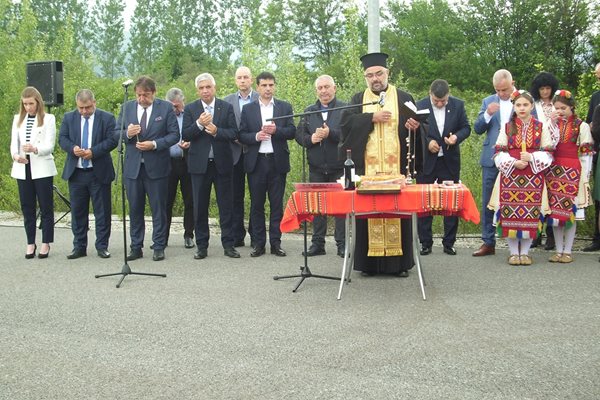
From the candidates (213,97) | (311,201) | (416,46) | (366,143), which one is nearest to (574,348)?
(311,201)

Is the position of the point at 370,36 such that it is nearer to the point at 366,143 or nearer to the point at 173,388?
the point at 366,143

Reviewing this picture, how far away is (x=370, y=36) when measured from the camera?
1128cm

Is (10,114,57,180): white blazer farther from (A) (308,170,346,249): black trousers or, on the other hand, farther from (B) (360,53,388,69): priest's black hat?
(B) (360,53,388,69): priest's black hat

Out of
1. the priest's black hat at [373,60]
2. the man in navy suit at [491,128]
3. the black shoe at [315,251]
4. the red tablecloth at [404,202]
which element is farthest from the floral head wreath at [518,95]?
the black shoe at [315,251]

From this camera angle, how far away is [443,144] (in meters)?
9.59

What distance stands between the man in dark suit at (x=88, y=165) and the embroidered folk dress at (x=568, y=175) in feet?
16.9

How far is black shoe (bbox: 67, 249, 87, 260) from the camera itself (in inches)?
388

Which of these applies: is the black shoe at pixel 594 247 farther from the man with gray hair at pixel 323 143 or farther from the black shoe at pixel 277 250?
the black shoe at pixel 277 250

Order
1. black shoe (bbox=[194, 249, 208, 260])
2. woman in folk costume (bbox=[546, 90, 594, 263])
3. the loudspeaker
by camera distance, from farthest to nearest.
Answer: the loudspeaker < black shoe (bbox=[194, 249, 208, 260]) < woman in folk costume (bbox=[546, 90, 594, 263])

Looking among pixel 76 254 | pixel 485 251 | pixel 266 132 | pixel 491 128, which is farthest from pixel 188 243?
pixel 491 128

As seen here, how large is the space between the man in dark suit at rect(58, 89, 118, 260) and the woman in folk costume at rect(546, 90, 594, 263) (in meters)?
5.16

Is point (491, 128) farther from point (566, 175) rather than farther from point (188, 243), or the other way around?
point (188, 243)

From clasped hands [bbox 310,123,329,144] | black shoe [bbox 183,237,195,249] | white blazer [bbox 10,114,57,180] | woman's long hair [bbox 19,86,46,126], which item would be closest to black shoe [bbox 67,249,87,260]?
white blazer [bbox 10,114,57,180]

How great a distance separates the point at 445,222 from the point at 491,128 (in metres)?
1.24
